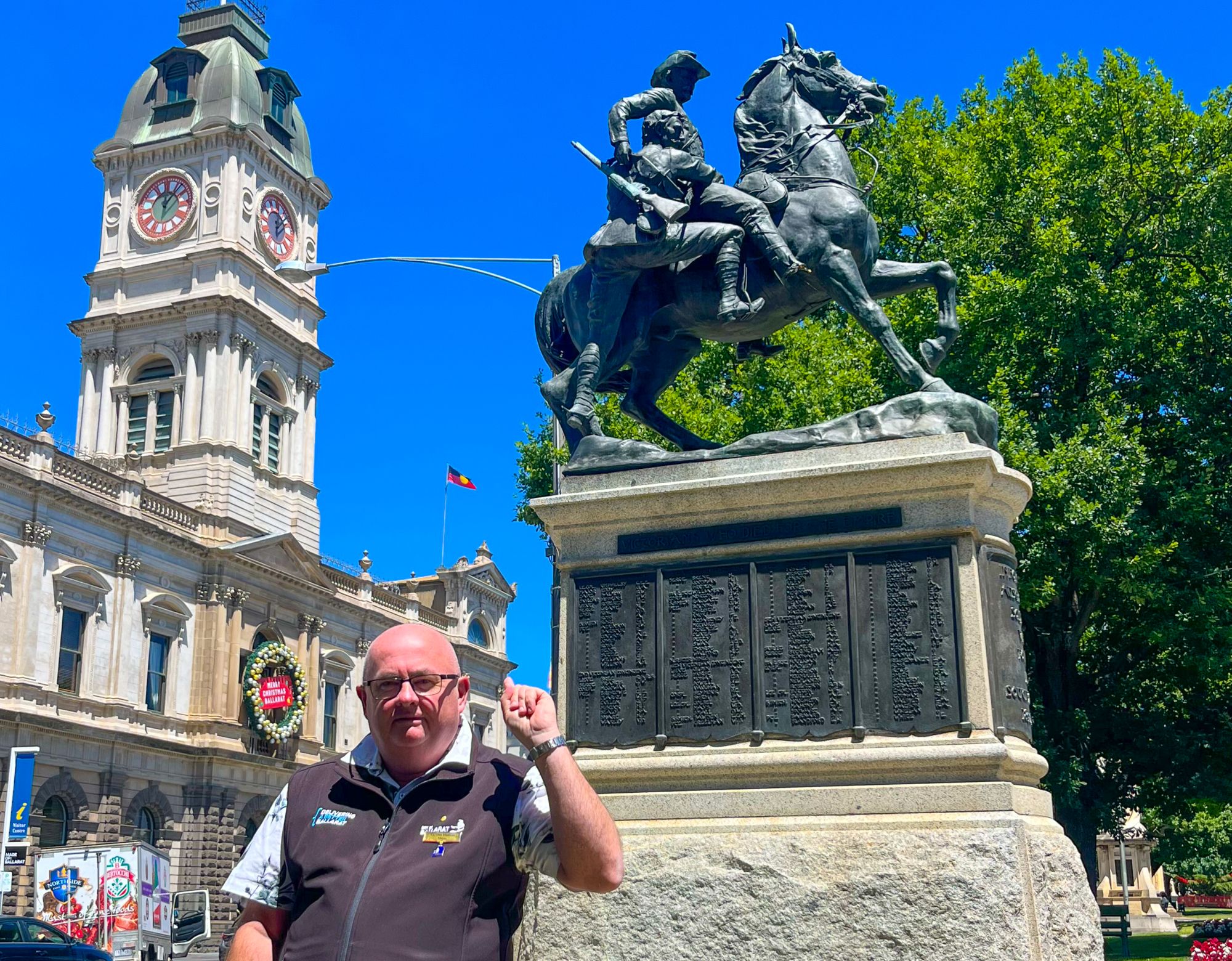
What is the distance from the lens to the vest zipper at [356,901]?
336 cm

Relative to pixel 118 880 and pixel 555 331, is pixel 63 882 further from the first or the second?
pixel 555 331

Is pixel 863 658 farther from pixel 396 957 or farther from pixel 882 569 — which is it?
pixel 396 957

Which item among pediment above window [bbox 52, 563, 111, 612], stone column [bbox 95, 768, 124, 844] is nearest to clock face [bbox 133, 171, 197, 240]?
pediment above window [bbox 52, 563, 111, 612]

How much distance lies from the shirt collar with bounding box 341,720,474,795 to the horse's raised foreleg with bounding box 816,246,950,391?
18.1 feet

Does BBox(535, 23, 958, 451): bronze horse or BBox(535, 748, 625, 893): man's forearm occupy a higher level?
BBox(535, 23, 958, 451): bronze horse

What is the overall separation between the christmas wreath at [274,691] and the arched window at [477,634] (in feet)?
56.6

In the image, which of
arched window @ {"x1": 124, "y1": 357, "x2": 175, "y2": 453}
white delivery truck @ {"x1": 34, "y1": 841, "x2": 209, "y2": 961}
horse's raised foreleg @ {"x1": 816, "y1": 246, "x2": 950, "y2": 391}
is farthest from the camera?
arched window @ {"x1": 124, "y1": 357, "x2": 175, "y2": 453}

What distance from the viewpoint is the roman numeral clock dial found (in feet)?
182

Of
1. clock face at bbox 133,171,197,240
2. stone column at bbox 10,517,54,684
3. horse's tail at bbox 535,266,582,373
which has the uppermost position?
clock face at bbox 133,171,197,240

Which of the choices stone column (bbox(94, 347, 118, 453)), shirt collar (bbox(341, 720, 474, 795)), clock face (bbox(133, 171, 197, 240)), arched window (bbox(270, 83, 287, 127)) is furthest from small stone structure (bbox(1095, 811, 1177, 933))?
shirt collar (bbox(341, 720, 474, 795))

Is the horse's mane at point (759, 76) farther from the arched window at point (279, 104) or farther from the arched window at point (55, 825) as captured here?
the arched window at point (279, 104)

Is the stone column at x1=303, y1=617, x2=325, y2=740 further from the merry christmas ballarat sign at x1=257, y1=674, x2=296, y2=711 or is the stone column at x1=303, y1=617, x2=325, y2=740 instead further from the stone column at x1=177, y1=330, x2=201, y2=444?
the stone column at x1=177, y1=330, x2=201, y2=444

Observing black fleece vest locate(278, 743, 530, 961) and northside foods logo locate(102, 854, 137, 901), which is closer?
black fleece vest locate(278, 743, 530, 961)

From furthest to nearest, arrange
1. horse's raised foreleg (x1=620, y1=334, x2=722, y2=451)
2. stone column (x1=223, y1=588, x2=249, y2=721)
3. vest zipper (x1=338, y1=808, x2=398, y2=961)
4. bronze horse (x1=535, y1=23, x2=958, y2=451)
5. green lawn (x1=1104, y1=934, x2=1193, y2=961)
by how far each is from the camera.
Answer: stone column (x1=223, y1=588, x2=249, y2=721) → green lawn (x1=1104, y1=934, x2=1193, y2=961) → horse's raised foreleg (x1=620, y1=334, x2=722, y2=451) → bronze horse (x1=535, y1=23, x2=958, y2=451) → vest zipper (x1=338, y1=808, x2=398, y2=961)
